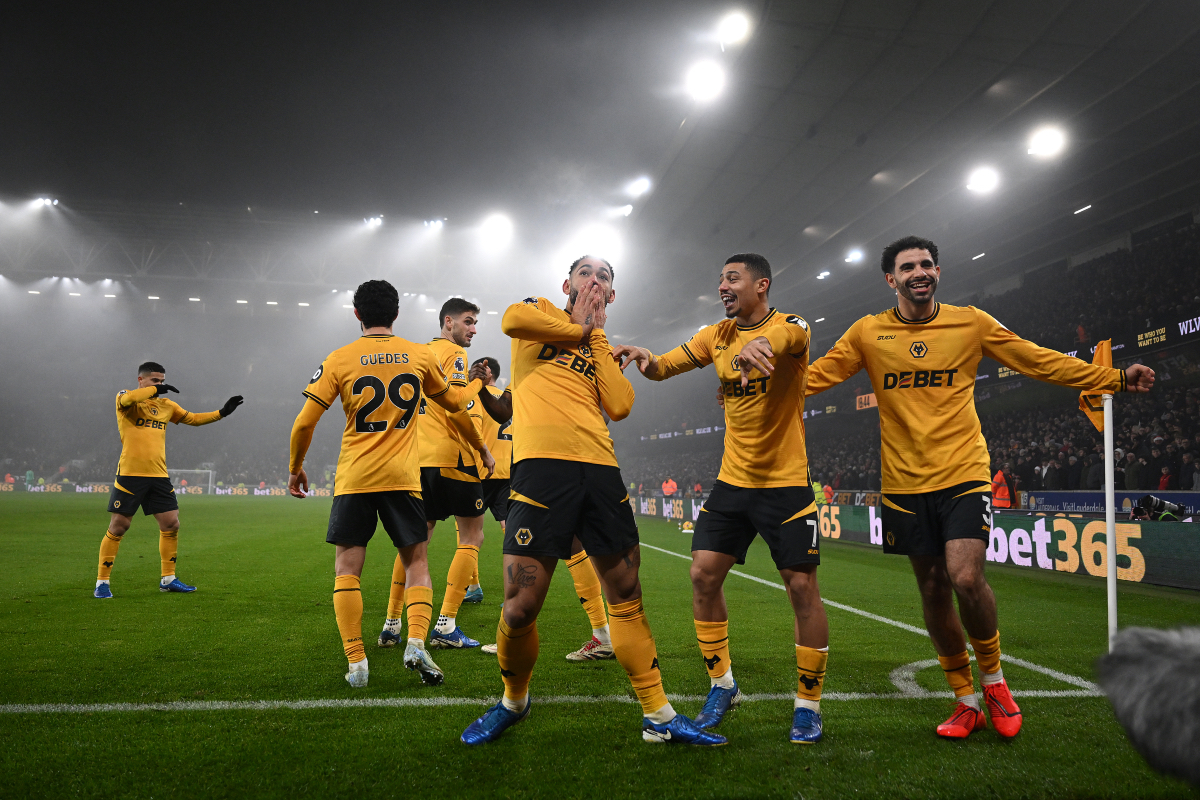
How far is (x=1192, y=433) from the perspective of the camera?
15.4 meters

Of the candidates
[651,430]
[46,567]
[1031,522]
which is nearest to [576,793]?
[46,567]

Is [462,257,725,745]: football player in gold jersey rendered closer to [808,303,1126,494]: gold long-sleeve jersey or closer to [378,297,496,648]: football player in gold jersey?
[808,303,1126,494]: gold long-sleeve jersey

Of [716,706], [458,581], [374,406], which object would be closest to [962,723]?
[716,706]

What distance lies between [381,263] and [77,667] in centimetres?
2959

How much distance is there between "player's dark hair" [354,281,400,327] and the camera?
407 centimetres

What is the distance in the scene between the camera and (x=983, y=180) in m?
18.9

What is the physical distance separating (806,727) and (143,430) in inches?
284

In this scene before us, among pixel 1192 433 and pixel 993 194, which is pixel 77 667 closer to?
pixel 1192 433

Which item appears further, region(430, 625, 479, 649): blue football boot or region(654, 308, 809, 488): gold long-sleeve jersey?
region(430, 625, 479, 649): blue football boot

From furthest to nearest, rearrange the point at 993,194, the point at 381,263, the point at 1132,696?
the point at 381,263, the point at 993,194, the point at 1132,696

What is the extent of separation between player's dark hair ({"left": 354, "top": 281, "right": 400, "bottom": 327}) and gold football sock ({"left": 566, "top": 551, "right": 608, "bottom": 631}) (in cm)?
205

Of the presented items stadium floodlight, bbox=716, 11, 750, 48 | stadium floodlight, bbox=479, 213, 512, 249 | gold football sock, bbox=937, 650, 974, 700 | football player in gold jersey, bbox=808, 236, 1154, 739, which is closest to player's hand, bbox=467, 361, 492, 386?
football player in gold jersey, bbox=808, 236, 1154, 739

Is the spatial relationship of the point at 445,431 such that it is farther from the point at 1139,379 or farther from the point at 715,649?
the point at 1139,379

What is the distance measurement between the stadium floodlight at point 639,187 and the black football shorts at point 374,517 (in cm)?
2007
